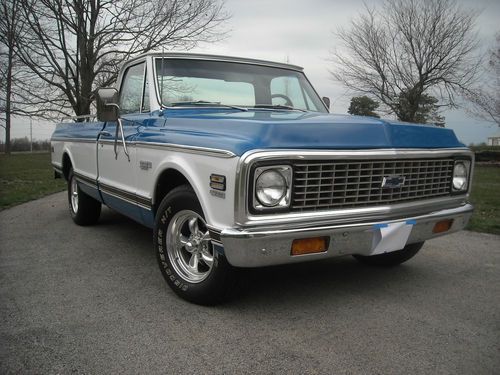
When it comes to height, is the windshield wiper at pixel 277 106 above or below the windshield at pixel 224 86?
below

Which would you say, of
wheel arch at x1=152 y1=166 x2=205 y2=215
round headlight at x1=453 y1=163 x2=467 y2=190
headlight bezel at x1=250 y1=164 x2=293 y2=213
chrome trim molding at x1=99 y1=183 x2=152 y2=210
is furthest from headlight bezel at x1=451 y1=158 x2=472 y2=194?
chrome trim molding at x1=99 y1=183 x2=152 y2=210

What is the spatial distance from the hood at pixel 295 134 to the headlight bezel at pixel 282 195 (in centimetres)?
11

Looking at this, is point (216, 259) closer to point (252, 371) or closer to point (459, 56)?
point (252, 371)

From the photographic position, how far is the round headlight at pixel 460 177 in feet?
11.2

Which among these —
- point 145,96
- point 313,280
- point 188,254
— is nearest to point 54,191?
point 145,96

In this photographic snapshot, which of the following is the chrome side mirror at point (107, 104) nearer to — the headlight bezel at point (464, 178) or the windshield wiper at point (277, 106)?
the windshield wiper at point (277, 106)

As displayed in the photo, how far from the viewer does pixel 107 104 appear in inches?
152

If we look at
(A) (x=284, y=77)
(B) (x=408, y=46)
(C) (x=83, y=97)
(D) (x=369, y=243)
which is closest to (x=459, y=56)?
(B) (x=408, y=46)

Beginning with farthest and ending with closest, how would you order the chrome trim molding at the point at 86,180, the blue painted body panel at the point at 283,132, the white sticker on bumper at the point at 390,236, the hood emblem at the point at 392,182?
the chrome trim molding at the point at 86,180 → the hood emblem at the point at 392,182 → the white sticker on bumper at the point at 390,236 → the blue painted body panel at the point at 283,132

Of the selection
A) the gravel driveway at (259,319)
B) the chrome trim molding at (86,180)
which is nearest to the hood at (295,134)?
the gravel driveway at (259,319)

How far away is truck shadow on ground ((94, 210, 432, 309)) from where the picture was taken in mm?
3166

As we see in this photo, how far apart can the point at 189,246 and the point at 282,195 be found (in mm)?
907

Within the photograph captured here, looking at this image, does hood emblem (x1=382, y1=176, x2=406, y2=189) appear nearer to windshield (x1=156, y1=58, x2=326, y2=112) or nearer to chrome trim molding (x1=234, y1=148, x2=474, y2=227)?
chrome trim molding (x1=234, y1=148, x2=474, y2=227)

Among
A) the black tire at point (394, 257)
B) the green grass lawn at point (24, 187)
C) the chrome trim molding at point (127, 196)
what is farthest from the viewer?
the green grass lawn at point (24, 187)
